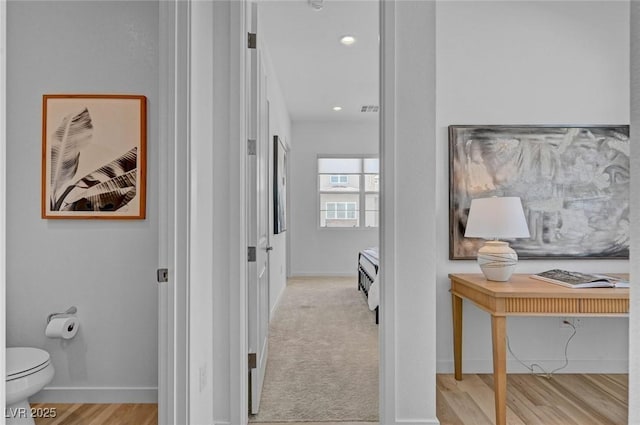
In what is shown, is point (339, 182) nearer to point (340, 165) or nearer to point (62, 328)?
point (340, 165)

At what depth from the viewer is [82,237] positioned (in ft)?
7.55

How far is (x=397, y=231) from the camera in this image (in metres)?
1.90

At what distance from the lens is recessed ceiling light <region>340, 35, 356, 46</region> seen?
3.60 metres

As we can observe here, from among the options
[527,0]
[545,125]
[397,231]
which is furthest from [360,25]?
[397,231]

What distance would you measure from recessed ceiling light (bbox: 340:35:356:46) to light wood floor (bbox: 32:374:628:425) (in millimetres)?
2954

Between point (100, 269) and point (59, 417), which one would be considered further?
point (100, 269)

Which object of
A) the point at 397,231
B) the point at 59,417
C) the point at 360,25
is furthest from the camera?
the point at 360,25

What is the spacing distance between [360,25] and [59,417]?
138 inches

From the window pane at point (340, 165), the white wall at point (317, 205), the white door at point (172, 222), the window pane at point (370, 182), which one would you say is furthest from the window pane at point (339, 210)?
the white door at point (172, 222)

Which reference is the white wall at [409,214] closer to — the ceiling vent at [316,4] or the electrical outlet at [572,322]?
the ceiling vent at [316,4]

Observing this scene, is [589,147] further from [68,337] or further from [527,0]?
[68,337]

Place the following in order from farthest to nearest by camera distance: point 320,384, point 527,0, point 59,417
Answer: point 527,0, point 320,384, point 59,417

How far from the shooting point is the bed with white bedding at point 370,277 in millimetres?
3883

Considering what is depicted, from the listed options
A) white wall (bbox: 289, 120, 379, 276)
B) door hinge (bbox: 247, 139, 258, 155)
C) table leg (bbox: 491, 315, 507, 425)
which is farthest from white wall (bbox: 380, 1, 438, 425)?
white wall (bbox: 289, 120, 379, 276)
